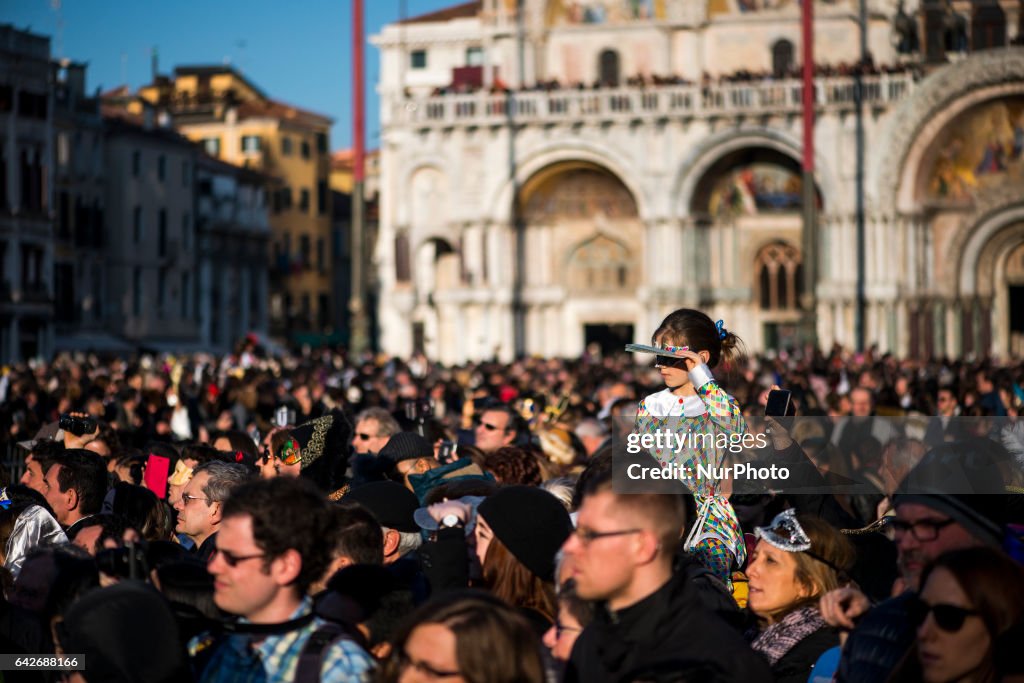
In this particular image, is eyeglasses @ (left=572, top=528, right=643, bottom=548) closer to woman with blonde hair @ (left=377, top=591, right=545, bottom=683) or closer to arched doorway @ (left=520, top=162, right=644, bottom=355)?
woman with blonde hair @ (left=377, top=591, right=545, bottom=683)

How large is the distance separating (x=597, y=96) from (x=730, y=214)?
5142mm

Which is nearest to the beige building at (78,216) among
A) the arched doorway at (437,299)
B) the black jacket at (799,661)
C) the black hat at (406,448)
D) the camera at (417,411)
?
the arched doorway at (437,299)

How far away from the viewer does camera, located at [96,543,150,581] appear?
6.00 meters

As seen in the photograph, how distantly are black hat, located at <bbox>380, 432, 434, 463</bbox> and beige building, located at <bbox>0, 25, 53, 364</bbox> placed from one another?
127 ft

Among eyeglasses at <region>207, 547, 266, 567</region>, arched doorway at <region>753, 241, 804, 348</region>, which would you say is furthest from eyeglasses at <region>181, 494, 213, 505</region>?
arched doorway at <region>753, 241, 804, 348</region>

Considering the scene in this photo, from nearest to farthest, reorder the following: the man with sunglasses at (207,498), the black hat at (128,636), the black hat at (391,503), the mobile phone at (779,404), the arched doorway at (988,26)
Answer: the black hat at (128,636) → the black hat at (391,503) → the man with sunglasses at (207,498) → the mobile phone at (779,404) → the arched doorway at (988,26)

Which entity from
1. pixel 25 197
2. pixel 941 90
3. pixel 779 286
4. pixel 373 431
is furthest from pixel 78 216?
pixel 373 431

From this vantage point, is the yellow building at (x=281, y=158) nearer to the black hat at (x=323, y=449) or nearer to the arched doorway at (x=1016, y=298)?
the arched doorway at (x=1016, y=298)

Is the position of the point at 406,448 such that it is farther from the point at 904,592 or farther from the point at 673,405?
the point at 904,592

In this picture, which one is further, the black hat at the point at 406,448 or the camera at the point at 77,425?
the camera at the point at 77,425

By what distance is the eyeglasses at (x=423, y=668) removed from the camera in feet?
16.4

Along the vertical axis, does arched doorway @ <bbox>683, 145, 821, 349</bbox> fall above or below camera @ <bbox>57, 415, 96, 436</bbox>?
above

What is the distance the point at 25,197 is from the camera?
51.0m

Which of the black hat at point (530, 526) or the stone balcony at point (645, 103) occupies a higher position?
the stone balcony at point (645, 103)
